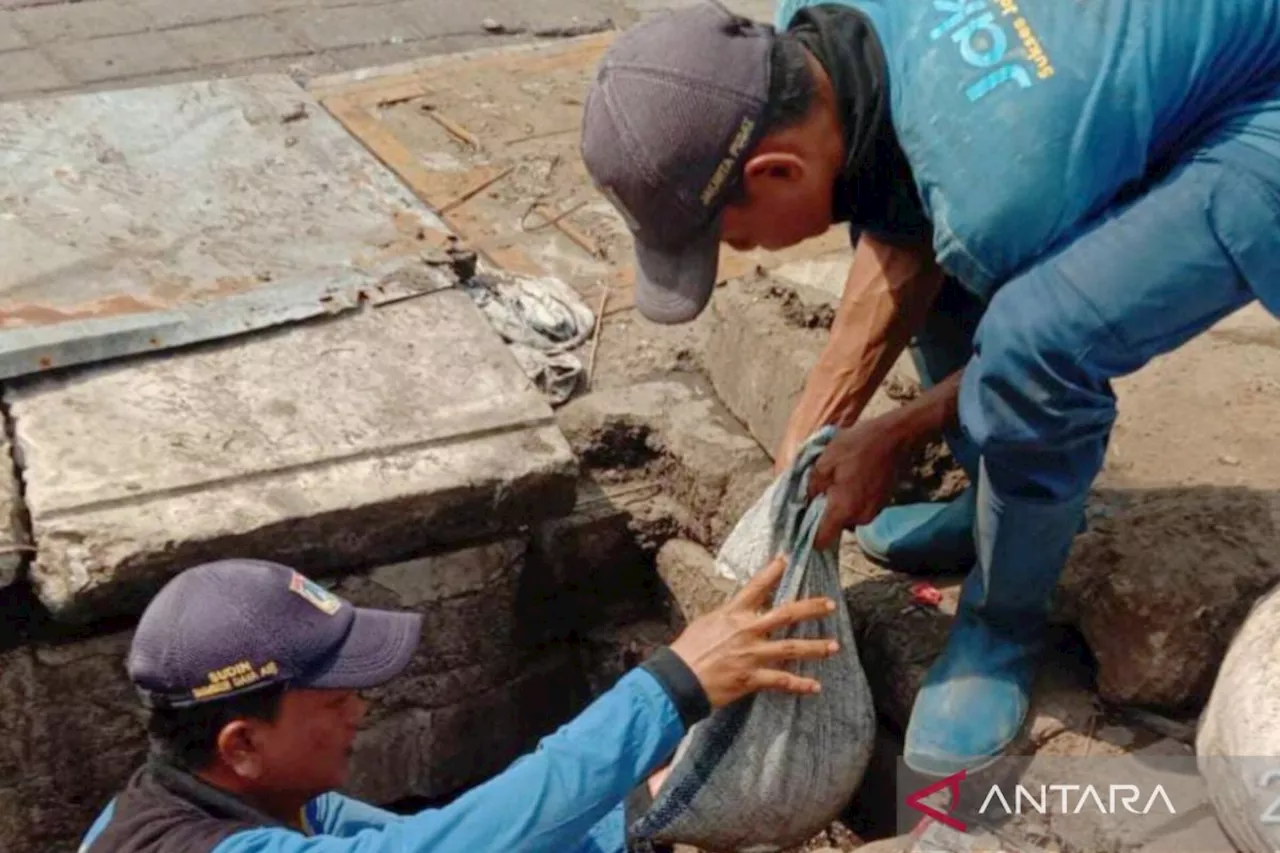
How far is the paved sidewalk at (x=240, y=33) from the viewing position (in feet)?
18.5

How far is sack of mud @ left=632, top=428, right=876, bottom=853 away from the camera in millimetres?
2881

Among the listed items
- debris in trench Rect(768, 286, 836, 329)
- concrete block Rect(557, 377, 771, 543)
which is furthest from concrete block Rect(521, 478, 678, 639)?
debris in trench Rect(768, 286, 836, 329)

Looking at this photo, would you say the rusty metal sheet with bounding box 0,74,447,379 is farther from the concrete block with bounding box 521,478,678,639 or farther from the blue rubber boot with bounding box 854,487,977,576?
the blue rubber boot with bounding box 854,487,977,576

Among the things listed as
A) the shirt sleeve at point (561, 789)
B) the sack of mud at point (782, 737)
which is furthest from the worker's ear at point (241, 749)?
the sack of mud at point (782, 737)

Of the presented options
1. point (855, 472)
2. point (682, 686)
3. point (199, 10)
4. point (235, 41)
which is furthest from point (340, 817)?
point (199, 10)

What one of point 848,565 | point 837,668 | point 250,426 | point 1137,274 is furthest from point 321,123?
point 1137,274

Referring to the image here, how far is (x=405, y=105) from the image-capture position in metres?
5.20

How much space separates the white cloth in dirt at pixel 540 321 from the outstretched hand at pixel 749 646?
54.3 inches

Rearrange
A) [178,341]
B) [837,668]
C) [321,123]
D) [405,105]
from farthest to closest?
[405,105] → [321,123] → [178,341] → [837,668]

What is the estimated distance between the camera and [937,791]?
9.61 ft

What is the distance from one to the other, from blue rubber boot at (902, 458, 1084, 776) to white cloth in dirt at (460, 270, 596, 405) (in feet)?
4.60

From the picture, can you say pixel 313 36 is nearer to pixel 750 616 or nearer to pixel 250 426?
pixel 250 426

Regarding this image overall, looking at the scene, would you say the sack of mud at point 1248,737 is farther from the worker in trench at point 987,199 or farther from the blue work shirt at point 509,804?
A: the blue work shirt at point 509,804

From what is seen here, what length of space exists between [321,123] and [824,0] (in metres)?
2.28
